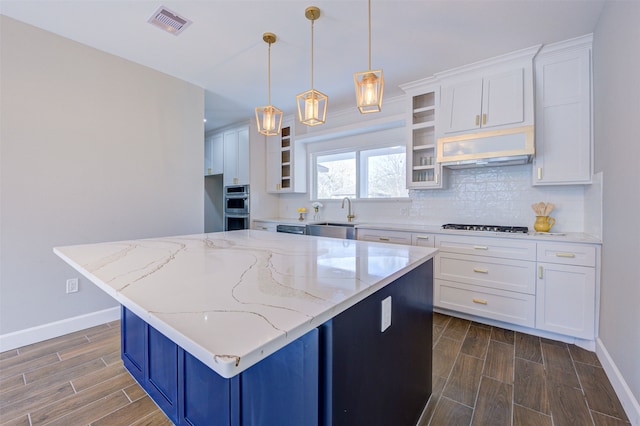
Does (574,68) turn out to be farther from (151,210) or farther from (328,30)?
(151,210)

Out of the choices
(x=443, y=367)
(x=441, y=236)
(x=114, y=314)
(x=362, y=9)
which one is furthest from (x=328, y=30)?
(x=114, y=314)

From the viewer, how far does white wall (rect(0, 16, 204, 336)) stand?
224cm

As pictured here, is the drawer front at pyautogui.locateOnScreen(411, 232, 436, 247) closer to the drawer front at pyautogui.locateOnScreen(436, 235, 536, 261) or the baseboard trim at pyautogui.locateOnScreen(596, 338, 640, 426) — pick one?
the drawer front at pyautogui.locateOnScreen(436, 235, 536, 261)

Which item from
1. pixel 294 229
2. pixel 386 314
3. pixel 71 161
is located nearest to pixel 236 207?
pixel 294 229

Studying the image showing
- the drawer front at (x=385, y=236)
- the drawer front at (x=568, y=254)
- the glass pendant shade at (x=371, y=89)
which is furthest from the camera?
the drawer front at (x=385, y=236)

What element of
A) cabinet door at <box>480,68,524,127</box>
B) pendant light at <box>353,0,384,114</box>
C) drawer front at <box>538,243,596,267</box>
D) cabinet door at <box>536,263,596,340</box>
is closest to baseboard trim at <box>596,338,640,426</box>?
cabinet door at <box>536,263,596,340</box>

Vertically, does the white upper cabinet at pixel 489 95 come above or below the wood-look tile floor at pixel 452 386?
above

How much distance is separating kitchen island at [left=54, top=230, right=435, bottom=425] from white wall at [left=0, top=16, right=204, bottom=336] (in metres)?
1.20

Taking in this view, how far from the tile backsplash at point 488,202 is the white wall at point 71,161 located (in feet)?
9.34

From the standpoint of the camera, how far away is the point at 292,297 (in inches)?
32.2

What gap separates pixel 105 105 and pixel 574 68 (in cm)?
432

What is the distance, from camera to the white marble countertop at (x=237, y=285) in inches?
23.0

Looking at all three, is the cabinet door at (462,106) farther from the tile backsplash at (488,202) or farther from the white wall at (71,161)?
the white wall at (71,161)

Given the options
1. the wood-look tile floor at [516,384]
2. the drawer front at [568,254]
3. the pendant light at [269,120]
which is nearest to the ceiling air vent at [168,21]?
the pendant light at [269,120]
